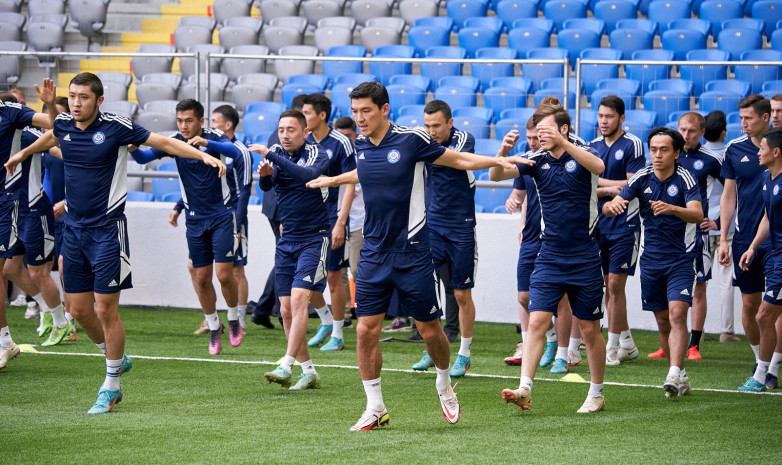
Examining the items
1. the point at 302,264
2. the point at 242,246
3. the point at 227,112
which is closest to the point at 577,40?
the point at 227,112

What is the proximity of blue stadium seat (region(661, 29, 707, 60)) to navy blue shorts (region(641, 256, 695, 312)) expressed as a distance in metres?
7.61

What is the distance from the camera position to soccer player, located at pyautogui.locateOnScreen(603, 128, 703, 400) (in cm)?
745

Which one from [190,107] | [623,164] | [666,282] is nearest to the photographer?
[666,282]

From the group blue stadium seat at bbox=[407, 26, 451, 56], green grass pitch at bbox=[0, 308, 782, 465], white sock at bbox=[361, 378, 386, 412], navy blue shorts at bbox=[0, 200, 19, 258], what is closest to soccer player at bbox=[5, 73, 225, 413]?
green grass pitch at bbox=[0, 308, 782, 465]

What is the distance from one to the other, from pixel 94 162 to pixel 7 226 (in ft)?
6.33

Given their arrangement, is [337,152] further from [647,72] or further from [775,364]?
[647,72]

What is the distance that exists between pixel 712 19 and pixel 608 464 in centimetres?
1156

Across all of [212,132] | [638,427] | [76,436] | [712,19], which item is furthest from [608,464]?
[712,19]

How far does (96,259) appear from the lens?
22.4 ft

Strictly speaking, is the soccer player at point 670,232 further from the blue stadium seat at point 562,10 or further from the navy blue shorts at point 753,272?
the blue stadium seat at point 562,10

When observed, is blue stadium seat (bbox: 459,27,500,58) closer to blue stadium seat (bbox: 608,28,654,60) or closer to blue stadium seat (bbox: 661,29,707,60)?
blue stadium seat (bbox: 608,28,654,60)

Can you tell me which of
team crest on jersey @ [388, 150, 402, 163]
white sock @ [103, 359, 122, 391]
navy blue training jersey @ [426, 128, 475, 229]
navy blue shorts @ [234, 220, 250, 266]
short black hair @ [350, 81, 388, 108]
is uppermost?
short black hair @ [350, 81, 388, 108]

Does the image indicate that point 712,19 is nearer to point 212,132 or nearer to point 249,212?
point 249,212

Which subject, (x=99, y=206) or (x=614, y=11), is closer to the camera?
(x=99, y=206)
